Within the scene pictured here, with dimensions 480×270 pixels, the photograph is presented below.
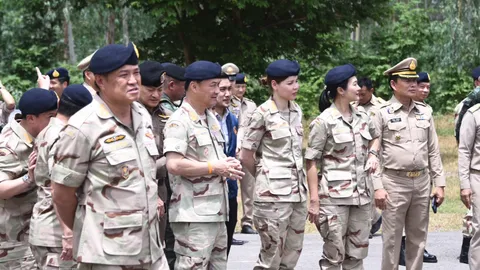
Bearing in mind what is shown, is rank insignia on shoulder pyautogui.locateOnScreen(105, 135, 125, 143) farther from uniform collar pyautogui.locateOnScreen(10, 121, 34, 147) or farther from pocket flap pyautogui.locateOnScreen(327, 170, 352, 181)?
pocket flap pyautogui.locateOnScreen(327, 170, 352, 181)

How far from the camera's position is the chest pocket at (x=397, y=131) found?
829 centimetres

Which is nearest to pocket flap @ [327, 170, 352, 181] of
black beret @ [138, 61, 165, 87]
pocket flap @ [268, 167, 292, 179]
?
pocket flap @ [268, 167, 292, 179]

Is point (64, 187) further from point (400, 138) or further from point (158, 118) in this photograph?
point (400, 138)

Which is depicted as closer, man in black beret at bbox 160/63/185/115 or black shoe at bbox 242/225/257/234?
man in black beret at bbox 160/63/185/115

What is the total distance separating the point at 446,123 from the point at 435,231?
21.5 metres

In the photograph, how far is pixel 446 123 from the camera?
108ft

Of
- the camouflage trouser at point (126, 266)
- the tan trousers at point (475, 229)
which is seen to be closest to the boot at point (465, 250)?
the tan trousers at point (475, 229)

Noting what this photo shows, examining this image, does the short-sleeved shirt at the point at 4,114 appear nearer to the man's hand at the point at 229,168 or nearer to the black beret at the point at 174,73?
the black beret at the point at 174,73

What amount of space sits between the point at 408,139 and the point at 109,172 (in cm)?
426

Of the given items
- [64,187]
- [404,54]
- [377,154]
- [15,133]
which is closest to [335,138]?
[377,154]

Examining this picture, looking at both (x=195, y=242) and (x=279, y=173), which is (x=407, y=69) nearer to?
(x=279, y=173)

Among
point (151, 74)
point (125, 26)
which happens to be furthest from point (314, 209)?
point (125, 26)

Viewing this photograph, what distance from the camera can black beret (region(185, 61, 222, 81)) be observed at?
656cm

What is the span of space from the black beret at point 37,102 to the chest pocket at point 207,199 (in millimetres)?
1246
